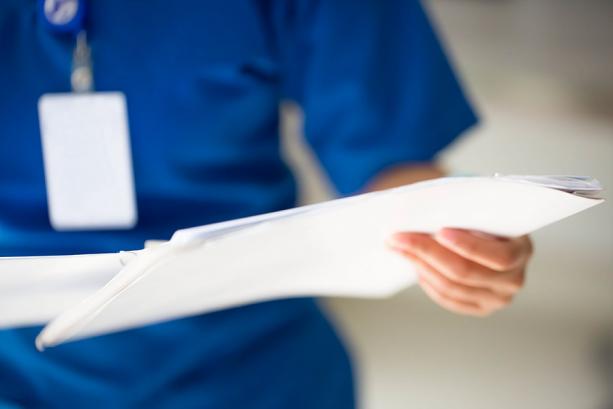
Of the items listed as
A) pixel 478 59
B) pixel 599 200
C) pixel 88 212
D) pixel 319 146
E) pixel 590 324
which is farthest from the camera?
pixel 590 324

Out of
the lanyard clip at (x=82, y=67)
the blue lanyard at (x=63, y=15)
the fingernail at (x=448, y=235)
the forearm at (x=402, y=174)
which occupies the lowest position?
the fingernail at (x=448, y=235)

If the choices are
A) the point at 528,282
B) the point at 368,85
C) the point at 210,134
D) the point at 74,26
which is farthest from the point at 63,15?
the point at 528,282

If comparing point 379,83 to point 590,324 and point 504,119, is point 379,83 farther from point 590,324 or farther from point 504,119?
point 590,324

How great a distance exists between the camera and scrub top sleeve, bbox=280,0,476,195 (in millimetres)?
582

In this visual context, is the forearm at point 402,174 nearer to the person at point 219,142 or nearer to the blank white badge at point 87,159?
the person at point 219,142

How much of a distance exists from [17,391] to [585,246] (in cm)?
78

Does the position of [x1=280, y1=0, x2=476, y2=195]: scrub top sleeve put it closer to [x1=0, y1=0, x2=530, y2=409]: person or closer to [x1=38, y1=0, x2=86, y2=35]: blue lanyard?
[x1=0, y1=0, x2=530, y2=409]: person

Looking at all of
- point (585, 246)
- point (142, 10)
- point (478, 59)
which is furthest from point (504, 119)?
point (142, 10)

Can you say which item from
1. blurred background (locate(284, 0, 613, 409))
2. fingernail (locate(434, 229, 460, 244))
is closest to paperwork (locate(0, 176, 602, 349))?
fingernail (locate(434, 229, 460, 244))

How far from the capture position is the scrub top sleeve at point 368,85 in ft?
1.91

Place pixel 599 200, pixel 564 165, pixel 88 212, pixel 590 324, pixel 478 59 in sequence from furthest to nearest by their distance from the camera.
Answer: pixel 590 324
pixel 478 59
pixel 564 165
pixel 88 212
pixel 599 200

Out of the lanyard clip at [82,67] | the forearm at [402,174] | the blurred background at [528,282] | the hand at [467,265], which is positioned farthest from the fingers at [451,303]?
the blurred background at [528,282]

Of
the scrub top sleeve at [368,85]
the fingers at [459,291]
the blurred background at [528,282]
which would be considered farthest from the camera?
the blurred background at [528,282]

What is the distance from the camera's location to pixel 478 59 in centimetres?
104
